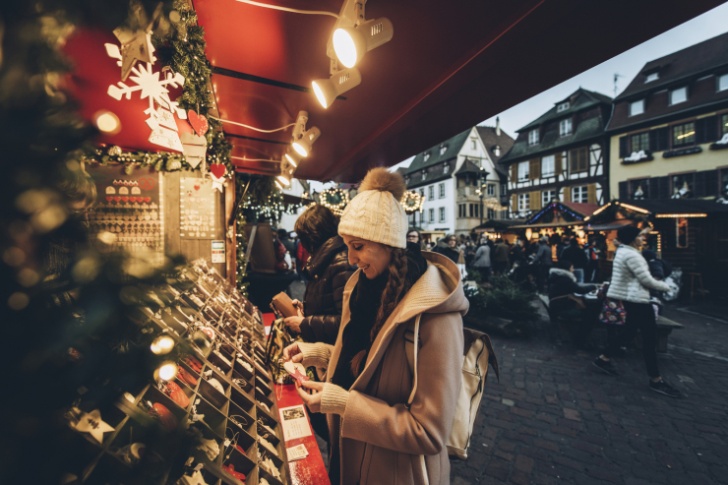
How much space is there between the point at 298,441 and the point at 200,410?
55cm

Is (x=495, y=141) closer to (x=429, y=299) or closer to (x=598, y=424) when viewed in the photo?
(x=598, y=424)

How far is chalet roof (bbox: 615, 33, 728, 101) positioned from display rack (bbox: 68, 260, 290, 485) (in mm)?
27437

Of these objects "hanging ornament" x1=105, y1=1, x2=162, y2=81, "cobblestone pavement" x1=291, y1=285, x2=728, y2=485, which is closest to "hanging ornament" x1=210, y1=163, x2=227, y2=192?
"hanging ornament" x1=105, y1=1, x2=162, y2=81

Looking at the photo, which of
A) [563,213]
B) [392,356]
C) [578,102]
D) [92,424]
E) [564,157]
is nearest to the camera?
[92,424]

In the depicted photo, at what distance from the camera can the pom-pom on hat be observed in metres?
4.65

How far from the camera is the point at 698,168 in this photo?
61.2 ft

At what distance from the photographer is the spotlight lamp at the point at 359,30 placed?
77.2 inches

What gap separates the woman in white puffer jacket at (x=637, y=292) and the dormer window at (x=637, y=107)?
2381 cm

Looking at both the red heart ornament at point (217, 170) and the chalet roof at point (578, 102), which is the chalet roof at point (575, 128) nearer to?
the chalet roof at point (578, 102)

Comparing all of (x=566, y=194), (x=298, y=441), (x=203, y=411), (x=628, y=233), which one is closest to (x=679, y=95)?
(x=566, y=194)

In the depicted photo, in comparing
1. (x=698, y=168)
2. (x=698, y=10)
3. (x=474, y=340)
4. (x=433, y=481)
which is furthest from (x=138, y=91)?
(x=698, y=168)

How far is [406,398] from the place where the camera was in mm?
1514

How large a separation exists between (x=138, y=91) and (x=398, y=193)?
1.95 meters

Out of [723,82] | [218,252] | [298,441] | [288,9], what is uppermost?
[723,82]
